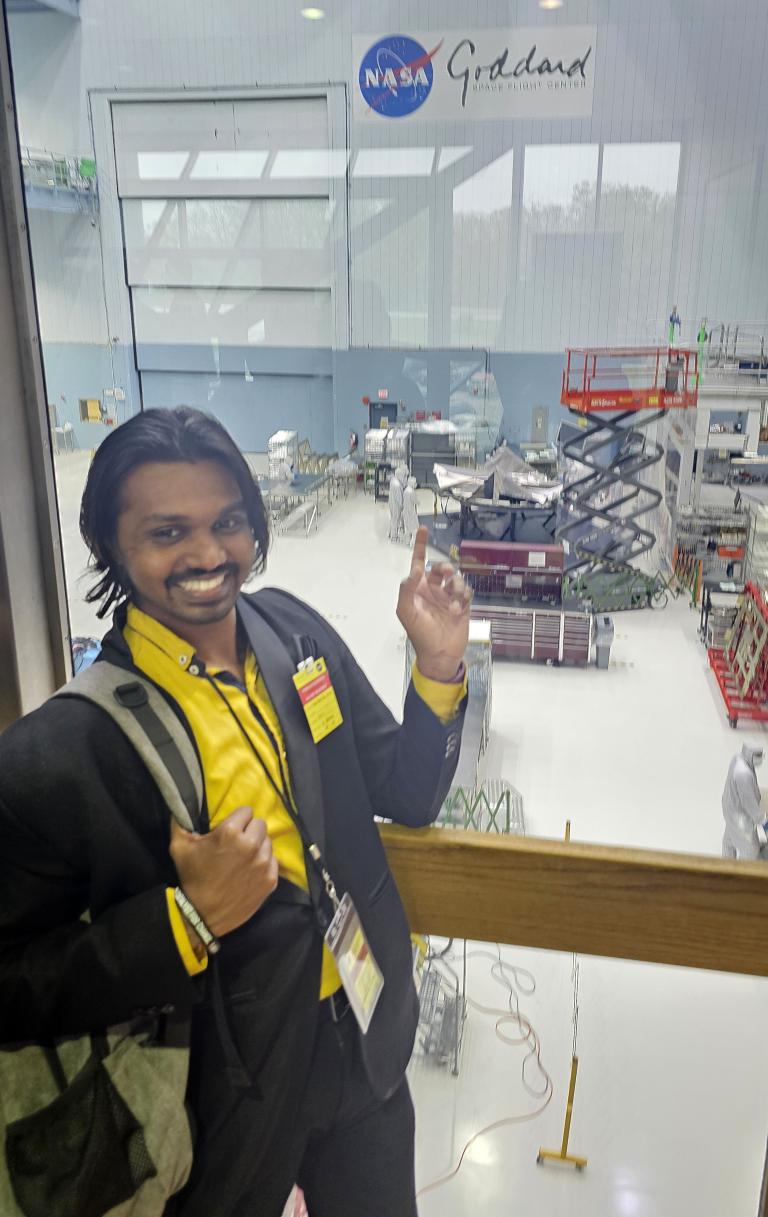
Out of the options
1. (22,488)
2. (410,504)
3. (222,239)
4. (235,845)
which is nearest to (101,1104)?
(235,845)

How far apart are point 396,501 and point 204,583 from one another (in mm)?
851

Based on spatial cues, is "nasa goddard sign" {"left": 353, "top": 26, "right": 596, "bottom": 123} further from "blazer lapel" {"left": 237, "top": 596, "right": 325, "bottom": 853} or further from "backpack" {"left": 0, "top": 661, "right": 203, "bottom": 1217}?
"backpack" {"left": 0, "top": 661, "right": 203, "bottom": 1217}

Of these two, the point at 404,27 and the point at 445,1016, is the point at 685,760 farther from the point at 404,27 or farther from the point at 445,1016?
the point at 404,27

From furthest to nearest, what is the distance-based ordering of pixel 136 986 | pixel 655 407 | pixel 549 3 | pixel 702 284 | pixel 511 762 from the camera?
pixel 511 762, pixel 655 407, pixel 702 284, pixel 549 3, pixel 136 986

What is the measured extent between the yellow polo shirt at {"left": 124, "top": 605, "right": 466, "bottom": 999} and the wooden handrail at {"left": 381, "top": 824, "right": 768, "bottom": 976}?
0.42 meters

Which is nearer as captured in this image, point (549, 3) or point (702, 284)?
point (549, 3)

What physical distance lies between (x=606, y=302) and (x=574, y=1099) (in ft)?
7.83

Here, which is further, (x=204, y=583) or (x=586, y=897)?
(x=586, y=897)

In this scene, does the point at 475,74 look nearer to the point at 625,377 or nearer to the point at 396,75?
the point at 396,75

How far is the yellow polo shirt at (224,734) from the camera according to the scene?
1734 mm

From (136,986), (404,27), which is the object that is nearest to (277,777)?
(136,986)

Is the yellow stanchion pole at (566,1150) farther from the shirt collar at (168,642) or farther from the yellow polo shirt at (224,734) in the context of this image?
the shirt collar at (168,642)

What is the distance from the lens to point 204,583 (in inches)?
70.4

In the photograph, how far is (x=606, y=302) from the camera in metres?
2.40
